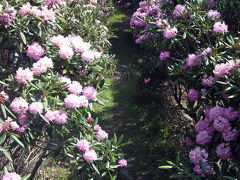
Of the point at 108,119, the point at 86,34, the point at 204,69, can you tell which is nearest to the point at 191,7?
the point at 204,69

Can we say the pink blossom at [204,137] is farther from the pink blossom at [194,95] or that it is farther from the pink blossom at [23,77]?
the pink blossom at [23,77]

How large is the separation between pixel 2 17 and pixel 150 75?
3844 millimetres

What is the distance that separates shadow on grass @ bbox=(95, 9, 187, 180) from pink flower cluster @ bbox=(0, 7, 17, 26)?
1748 mm

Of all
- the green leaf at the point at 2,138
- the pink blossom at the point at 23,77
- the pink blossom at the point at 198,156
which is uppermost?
the pink blossom at the point at 23,77

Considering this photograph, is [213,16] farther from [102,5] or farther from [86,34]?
[102,5]

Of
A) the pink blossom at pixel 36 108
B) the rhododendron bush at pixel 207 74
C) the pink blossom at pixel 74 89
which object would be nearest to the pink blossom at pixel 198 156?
the rhododendron bush at pixel 207 74

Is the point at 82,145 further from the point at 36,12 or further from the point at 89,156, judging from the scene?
the point at 36,12

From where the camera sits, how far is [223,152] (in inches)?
131

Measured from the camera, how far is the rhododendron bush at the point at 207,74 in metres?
3.33

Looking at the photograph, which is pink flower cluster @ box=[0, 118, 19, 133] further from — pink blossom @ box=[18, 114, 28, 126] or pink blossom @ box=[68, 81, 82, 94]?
pink blossom @ box=[68, 81, 82, 94]

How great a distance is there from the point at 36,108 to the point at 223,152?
166 cm

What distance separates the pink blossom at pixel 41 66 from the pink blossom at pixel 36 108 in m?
0.36

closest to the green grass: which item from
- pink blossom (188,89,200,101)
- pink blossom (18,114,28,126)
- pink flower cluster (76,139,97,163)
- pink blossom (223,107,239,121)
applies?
pink blossom (188,89,200,101)

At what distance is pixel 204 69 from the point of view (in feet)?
12.9
